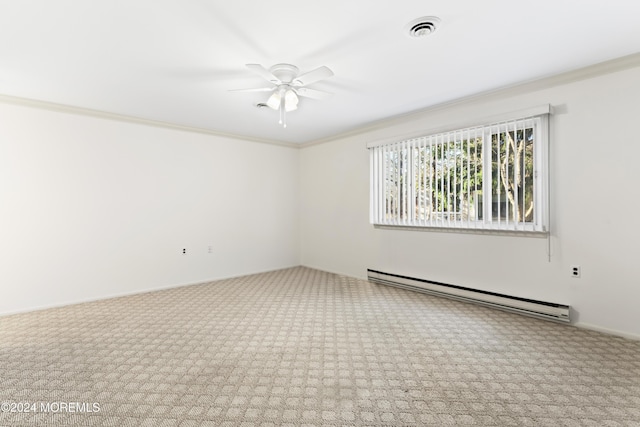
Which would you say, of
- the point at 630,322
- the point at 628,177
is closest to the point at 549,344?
the point at 630,322

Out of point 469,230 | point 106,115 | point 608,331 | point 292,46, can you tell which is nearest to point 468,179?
point 469,230

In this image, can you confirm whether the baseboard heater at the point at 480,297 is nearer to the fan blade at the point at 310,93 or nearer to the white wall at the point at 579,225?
the white wall at the point at 579,225

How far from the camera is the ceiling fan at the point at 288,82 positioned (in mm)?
2682

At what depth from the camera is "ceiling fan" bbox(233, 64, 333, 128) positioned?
8.80 ft

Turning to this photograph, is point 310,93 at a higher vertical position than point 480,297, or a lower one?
higher

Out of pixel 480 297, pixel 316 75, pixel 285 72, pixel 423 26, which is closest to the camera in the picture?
pixel 423 26

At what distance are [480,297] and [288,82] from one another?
3192mm

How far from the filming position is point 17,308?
362 cm

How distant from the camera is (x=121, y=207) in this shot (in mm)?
4320

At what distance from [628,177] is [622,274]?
2.84ft

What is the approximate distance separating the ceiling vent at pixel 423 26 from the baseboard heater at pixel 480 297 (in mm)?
2846

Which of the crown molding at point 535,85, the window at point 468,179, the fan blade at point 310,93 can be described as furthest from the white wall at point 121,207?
the crown molding at point 535,85

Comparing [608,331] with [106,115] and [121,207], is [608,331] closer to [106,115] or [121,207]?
[121,207]

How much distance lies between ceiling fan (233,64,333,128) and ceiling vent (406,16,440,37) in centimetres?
68
